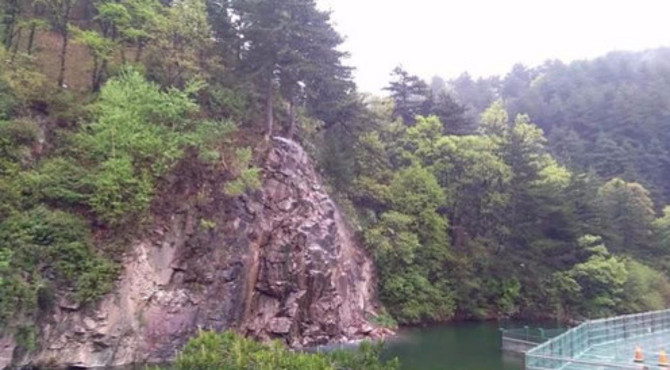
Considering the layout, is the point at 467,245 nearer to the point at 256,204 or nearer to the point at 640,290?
the point at 640,290

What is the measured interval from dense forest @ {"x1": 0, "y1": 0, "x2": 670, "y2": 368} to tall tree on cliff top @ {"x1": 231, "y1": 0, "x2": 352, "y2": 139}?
4.0 inches

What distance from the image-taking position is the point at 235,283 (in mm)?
21625

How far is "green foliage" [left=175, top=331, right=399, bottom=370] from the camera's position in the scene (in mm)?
9977

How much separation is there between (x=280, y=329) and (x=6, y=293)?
10089mm

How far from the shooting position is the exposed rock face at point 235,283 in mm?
18156

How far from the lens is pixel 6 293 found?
16.0 metres

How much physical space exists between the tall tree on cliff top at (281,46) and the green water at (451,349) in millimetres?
11407

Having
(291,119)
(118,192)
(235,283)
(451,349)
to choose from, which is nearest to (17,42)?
(118,192)

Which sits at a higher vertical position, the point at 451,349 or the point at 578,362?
the point at 578,362

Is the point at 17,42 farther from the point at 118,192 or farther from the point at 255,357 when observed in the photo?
the point at 255,357

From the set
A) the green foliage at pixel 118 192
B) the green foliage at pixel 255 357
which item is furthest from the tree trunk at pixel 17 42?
the green foliage at pixel 255 357

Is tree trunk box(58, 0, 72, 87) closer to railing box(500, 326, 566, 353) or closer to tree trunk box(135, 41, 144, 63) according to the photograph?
tree trunk box(135, 41, 144, 63)

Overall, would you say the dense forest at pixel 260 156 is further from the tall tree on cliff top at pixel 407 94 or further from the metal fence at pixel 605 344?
the metal fence at pixel 605 344

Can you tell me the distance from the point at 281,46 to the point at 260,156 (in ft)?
17.4
